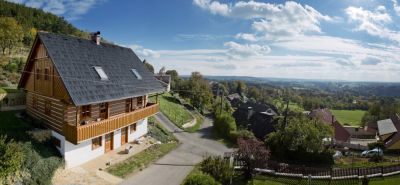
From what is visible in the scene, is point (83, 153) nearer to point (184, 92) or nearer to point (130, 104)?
point (130, 104)

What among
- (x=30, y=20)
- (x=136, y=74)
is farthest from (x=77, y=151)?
(x=30, y=20)

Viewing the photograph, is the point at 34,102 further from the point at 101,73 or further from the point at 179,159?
the point at 179,159

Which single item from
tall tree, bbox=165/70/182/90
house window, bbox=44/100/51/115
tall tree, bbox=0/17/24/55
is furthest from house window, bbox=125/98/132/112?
tall tree, bbox=165/70/182/90

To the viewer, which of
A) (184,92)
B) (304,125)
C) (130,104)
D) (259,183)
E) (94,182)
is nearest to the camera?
(94,182)

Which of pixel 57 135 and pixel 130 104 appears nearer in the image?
pixel 57 135

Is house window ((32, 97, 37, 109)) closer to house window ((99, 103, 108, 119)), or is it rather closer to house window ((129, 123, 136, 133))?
house window ((99, 103, 108, 119))

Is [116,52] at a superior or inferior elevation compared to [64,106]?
superior

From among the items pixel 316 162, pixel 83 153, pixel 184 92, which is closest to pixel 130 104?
pixel 83 153
